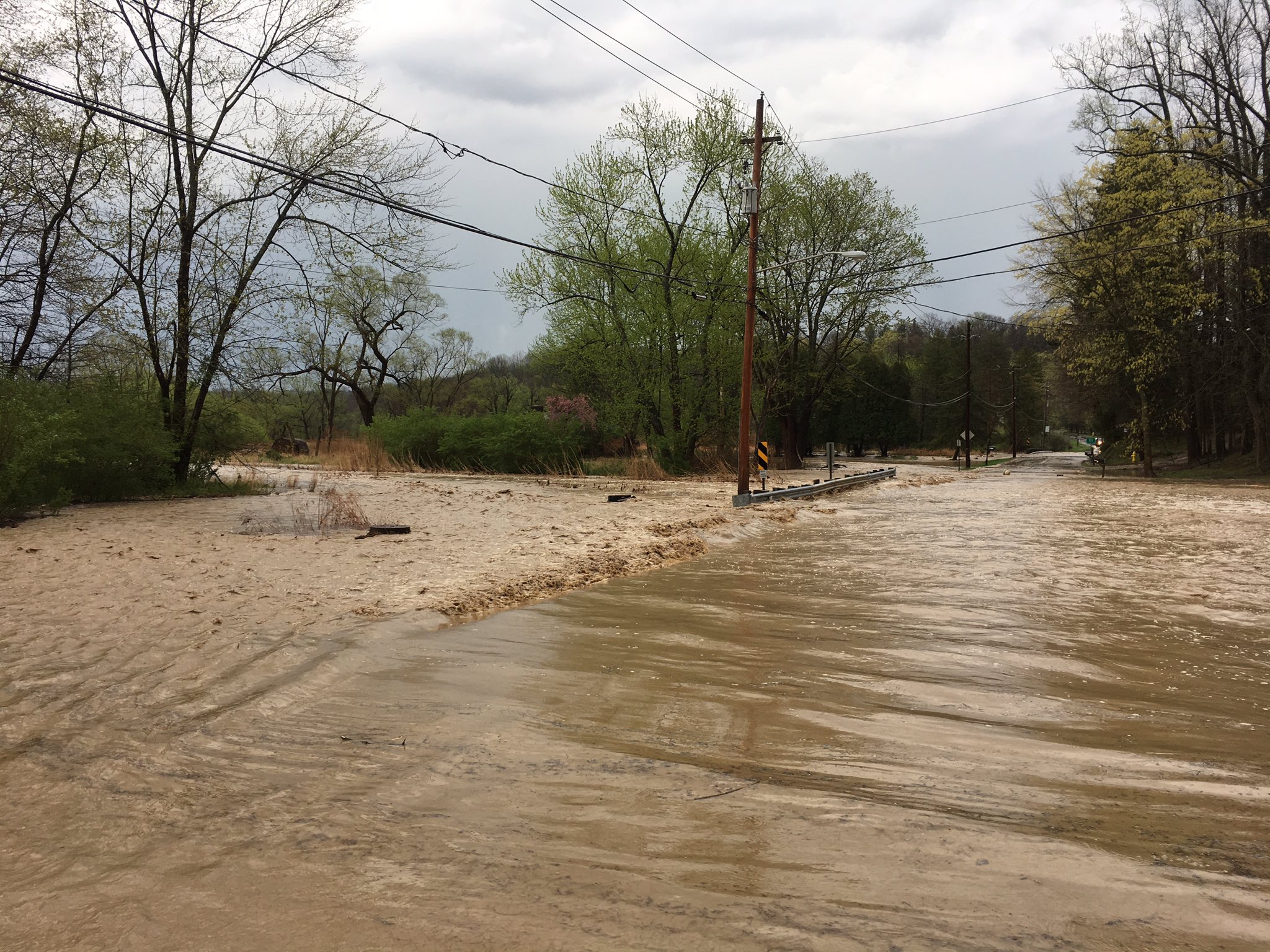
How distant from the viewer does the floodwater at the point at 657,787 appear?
10.0 feet

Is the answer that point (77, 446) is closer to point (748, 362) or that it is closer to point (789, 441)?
point (748, 362)

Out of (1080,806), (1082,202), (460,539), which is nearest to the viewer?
(1080,806)

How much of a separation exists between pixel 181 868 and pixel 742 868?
7.28 feet

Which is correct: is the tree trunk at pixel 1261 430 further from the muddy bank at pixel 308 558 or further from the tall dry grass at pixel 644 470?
the muddy bank at pixel 308 558

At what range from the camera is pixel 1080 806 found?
3.91 metres

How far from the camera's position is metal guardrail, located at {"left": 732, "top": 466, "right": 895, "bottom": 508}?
21188mm

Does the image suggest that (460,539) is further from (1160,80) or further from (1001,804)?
(1160,80)

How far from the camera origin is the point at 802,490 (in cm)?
2464

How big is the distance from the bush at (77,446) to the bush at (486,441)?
16819mm

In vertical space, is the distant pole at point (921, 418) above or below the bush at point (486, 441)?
above

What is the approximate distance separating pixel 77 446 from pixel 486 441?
20.4m

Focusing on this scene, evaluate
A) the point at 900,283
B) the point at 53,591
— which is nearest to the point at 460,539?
the point at 53,591

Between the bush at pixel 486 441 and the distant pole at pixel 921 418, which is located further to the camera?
the distant pole at pixel 921 418

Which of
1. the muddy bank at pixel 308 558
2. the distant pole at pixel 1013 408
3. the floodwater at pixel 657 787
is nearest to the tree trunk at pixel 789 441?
the muddy bank at pixel 308 558
